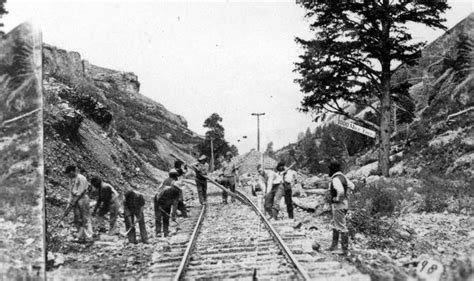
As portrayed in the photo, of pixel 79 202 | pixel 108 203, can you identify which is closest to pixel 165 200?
pixel 108 203

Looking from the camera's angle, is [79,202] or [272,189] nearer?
[79,202]

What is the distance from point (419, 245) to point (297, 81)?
877cm

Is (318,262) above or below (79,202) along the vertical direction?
below

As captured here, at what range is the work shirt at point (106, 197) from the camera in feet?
31.7

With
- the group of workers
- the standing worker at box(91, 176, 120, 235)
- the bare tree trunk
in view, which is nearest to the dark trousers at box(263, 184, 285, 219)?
the group of workers

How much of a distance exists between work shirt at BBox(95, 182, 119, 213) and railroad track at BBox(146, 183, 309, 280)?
5.59 feet

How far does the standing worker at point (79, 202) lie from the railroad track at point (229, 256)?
194cm

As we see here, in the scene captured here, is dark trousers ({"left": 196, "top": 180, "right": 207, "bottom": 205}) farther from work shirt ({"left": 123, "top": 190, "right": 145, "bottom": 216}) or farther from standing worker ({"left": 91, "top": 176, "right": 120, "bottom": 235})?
work shirt ({"left": 123, "top": 190, "right": 145, "bottom": 216})

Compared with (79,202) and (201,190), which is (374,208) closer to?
(201,190)

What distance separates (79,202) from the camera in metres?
9.24

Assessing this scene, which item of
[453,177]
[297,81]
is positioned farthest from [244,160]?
[453,177]

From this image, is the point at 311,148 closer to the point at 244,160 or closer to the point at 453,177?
the point at 244,160

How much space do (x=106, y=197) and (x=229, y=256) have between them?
12.1ft

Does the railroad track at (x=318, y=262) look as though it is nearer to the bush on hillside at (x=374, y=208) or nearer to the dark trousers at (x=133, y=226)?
the bush on hillside at (x=374, y=208)
